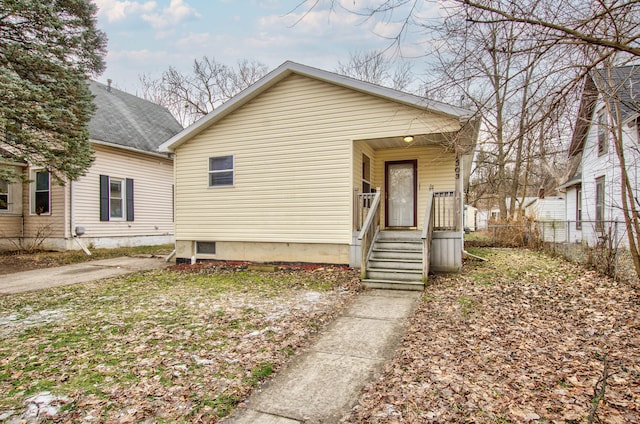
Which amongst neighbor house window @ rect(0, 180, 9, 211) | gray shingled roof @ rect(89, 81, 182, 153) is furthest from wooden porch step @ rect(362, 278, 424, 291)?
neighbor house window @ rect(0, 180, 9, 211)

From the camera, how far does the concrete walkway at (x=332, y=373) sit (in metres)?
2.92

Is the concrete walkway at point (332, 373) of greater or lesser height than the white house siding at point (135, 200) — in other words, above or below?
below

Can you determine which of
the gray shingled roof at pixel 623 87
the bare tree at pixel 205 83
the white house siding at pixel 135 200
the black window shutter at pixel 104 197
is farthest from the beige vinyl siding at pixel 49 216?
the gray shingled roof at pixel 623 87

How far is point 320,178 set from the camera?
29.7ft

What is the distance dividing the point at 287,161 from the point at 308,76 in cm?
225

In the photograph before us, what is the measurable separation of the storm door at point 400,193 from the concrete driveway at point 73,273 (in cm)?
709

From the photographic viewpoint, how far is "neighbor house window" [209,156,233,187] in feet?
33.4

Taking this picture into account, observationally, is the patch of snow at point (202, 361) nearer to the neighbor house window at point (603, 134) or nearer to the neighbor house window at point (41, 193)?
the neighbor house window at point (603, 134)

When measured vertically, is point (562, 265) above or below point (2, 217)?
below

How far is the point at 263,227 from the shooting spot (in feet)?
31.7

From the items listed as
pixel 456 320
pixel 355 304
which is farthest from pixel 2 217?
pixel 456 320

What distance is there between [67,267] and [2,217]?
4.84m

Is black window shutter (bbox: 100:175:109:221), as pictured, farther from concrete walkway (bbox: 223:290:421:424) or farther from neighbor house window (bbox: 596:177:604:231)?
neighbor house window (bbox: 596:177:604:231)

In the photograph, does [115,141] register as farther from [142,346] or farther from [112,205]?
[142,346]
